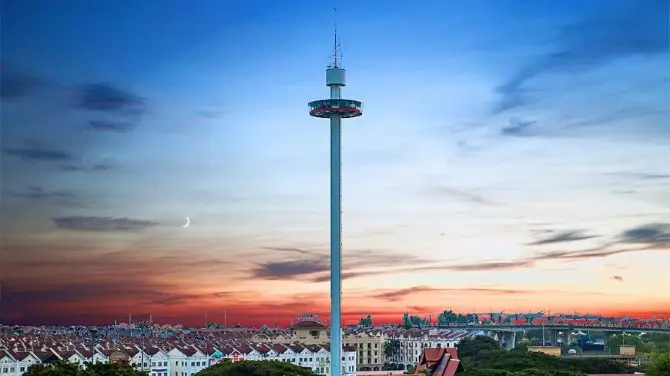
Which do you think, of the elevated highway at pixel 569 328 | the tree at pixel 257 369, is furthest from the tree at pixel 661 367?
the elevated highway at pixel 569 328

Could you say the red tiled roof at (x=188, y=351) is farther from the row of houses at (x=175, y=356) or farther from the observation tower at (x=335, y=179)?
the observation tower at (x=335, y=179)

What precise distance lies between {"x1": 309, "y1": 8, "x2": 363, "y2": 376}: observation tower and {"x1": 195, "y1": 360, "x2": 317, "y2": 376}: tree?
415cm

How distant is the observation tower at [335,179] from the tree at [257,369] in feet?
13.6

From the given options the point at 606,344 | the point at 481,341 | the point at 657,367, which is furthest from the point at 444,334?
the point at 657,367

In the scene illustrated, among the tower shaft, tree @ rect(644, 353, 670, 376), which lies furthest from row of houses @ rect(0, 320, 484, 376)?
tree @ rect(644, 353, 670, 376)

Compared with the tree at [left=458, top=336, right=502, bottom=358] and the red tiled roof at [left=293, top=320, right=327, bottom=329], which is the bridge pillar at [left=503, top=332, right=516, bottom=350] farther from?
the red tiled roof at [left=293, top=320, right=327, bottom=329]

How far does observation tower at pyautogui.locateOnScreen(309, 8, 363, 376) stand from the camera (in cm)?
5166

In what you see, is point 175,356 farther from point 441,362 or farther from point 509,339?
point 509,339

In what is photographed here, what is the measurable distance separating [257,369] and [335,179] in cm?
1075

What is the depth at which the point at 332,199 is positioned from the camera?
52156mm

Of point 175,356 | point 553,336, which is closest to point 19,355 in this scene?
point 175,356

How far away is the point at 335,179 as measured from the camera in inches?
2063

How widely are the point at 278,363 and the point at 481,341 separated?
36.9 metres

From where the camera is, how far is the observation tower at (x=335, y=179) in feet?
169
